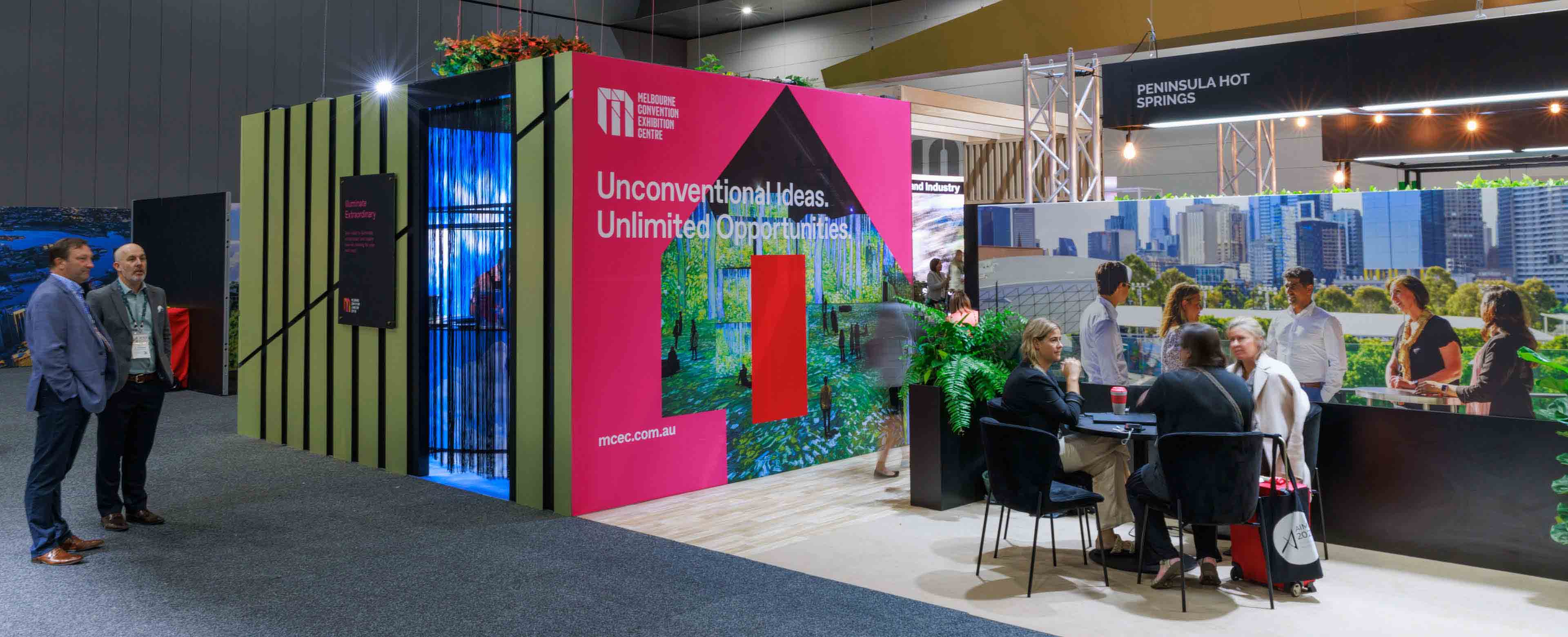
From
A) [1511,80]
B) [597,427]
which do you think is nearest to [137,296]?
[597,427]

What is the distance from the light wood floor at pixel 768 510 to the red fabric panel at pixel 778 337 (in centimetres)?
49

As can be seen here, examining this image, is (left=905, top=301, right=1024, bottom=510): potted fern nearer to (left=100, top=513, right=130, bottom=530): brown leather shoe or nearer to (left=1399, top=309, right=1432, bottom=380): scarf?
(left=1399, top=309, right=1432, bottom=380): scarf

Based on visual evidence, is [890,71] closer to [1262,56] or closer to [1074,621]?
[1262,56]

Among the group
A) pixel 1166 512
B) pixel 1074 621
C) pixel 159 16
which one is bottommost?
pixel 1074 621

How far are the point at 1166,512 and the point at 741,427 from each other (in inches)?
120

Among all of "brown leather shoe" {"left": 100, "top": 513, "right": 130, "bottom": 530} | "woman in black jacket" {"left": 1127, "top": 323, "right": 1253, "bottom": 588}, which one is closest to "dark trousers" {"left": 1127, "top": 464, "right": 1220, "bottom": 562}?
"woman in black jacket" {"left": 1127, "top": 323, "right": 1253, "bottom": 588}

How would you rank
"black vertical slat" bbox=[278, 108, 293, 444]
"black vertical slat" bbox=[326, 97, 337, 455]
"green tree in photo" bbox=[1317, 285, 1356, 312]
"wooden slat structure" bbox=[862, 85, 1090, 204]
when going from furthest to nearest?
"wooden slat structure" bbox=[862, 85, 1090, 204]
"black vertical slat" bbox=[278, 108, 293, 444]
"black vertical slat" bbox=[326, 97, 337, 455]
"green tree in photo" bbox=[1317, 285, 1356, 312]

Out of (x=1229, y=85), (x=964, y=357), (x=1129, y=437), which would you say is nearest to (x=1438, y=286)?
(x=1129, y=437)

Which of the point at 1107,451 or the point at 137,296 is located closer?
the point at 1107,451

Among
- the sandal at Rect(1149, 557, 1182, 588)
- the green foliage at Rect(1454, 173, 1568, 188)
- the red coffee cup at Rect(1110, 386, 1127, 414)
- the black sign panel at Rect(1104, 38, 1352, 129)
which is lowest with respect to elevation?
the sandal at Rect(1149, 557, 1182, 588)

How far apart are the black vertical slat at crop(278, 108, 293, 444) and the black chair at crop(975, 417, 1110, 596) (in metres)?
5.69

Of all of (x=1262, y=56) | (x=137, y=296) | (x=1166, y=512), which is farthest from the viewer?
(x=1262, y=56)

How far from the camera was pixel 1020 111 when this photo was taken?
42.1 ft

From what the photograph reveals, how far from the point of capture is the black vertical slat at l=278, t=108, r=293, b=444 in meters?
7.88
